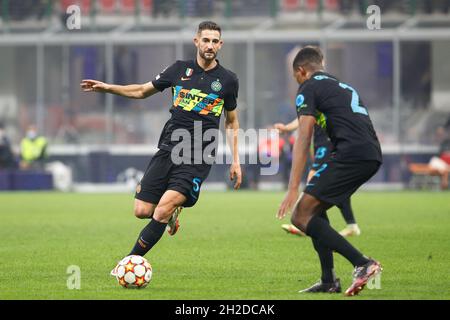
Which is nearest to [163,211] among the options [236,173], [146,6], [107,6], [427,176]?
[236,173]

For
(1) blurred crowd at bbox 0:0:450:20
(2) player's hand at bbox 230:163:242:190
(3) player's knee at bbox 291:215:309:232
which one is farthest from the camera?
(1) blurred crowd at bbox 0:0:450:20

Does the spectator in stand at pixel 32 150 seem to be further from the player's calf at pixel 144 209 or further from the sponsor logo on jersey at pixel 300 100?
the sponsor logo on jersey at pixel 300 100

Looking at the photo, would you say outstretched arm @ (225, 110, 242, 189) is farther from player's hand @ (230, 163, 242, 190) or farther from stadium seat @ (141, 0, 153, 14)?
stadium seat @ (141, 0, 153, 14)

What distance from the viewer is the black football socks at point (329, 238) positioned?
8.90 meters

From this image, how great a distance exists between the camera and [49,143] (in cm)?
3781

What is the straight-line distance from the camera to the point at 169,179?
10.4m

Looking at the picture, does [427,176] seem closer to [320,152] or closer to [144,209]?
[320,152]

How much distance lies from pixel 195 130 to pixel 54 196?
760 inches

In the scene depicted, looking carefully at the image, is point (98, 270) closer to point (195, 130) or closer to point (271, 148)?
point (195, 130)

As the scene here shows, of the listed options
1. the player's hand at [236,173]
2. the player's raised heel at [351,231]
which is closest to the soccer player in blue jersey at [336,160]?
the player's hand at [236,173]

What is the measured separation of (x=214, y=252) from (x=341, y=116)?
4.62 m

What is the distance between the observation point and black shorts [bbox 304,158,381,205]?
29.1ft

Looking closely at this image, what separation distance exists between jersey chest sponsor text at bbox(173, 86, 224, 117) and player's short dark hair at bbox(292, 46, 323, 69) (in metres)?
1.46

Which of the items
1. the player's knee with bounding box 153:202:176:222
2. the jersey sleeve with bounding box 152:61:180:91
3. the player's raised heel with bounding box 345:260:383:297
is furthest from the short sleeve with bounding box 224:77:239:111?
the player's raised heel with bounding box 345:260:383:297
